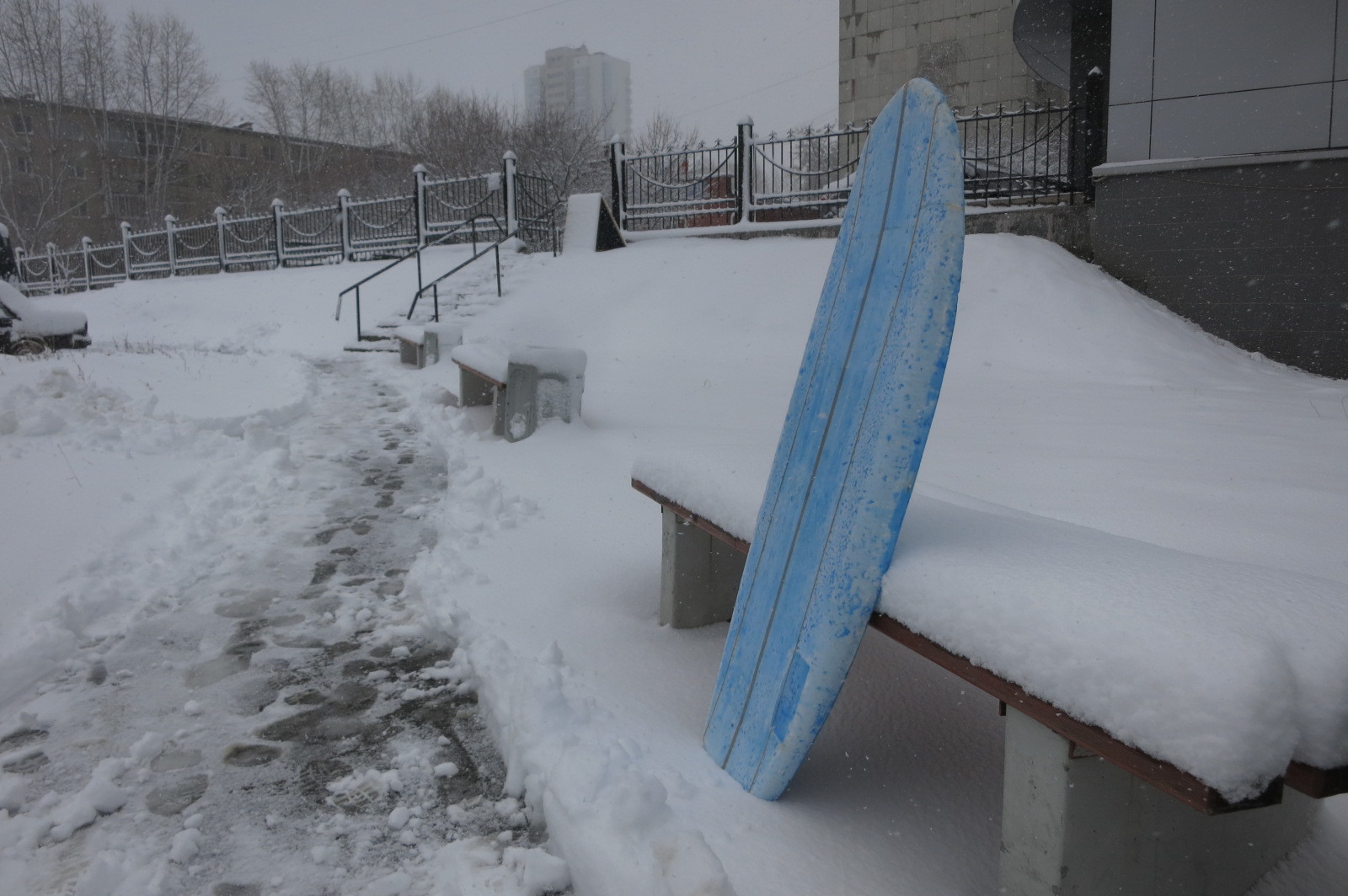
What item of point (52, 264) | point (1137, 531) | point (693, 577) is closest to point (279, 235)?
point (52, 264)

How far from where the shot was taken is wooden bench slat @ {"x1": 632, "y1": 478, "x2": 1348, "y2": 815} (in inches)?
42.3

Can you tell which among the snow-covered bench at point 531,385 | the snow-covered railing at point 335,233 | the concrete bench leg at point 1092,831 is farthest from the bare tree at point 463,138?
the concrete bench leg at point 1092,831

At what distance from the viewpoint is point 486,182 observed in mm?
16641

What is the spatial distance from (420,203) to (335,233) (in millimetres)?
4640

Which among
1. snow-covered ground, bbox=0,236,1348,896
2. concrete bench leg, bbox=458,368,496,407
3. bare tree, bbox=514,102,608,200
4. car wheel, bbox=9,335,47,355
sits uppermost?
bare tree, bbox=514,102,608,200

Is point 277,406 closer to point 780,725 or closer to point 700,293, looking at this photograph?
point 700,293

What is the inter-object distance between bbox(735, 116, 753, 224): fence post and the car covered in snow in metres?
9.46

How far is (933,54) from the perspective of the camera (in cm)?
1805

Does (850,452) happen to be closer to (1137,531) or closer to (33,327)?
(1137,531)

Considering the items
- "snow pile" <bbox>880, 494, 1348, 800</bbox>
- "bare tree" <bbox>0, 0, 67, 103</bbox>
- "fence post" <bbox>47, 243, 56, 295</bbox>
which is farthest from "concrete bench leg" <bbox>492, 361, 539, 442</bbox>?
"bare tree" <bbox>0, 0, 67, 103</bbox>

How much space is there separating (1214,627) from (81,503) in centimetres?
499

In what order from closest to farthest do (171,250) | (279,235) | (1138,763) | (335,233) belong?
(1138,763) → (335,233) → (279,235) → (171,250)

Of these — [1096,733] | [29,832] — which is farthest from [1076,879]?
[29,832]

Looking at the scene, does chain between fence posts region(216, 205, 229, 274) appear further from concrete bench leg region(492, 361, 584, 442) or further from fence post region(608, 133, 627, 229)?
concrete bench leg region(492, 361, 584, 442)
